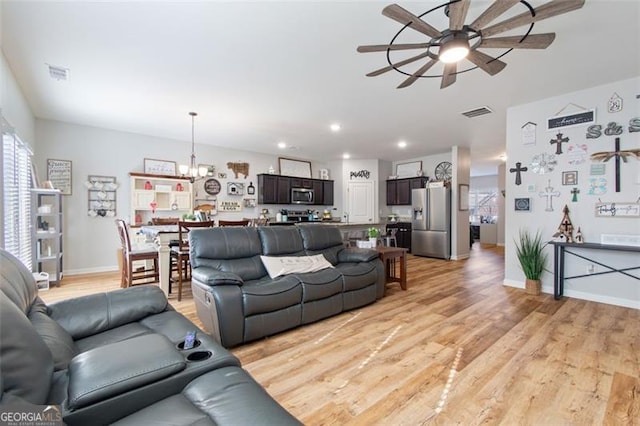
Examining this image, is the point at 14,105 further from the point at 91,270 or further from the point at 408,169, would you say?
the point at 408,169

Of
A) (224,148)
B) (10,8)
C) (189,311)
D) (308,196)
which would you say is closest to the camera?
(10,8)

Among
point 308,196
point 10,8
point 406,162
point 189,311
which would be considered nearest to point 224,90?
point 10,8

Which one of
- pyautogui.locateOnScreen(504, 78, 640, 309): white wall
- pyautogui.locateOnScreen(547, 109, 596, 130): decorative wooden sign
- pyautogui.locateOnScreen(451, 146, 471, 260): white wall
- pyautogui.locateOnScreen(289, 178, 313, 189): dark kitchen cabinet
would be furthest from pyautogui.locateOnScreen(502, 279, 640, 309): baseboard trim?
pyautogui.locateOnScreen(289, 178, 313, 189): dark kitchen cabinet

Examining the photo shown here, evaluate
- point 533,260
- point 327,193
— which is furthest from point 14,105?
point 533,260

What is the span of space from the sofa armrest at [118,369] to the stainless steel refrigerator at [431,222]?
6.53 metres

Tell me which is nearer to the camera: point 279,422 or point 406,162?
point 279,422

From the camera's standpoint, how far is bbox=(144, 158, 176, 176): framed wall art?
582 centimetres

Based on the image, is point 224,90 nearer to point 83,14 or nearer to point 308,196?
point 83,14

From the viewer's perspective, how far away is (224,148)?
6.88 metres

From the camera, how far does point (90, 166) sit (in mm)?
5285

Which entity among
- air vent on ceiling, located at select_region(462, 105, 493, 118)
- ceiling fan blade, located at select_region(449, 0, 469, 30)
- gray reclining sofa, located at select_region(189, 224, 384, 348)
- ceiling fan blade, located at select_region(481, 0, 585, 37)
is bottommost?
gray reclining sofa, located at select_region(189, 224, 384, 348)

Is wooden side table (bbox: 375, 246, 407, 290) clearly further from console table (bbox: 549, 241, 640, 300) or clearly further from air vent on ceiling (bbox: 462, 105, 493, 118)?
air vent on ceiling (bbox: 462, 105, 493, 118)

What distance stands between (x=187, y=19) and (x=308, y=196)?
235 inches

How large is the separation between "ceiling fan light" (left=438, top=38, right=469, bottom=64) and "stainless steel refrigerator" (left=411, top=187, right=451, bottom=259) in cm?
490
